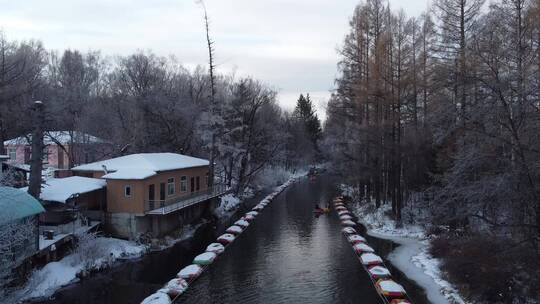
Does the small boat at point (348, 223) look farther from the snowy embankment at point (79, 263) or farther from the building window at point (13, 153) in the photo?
the building window at point (13, 153)

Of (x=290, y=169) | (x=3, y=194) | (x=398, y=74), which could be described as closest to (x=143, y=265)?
(x=3, y=194)

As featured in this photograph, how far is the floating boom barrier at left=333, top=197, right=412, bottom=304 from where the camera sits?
18.5 m

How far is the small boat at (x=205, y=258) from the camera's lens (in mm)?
24141

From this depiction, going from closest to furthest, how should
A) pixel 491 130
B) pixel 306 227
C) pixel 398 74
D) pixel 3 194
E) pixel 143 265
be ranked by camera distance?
pixel 491 130 → pixel 3 194 → pixel 143 265 → pixel 398 74 → pixel 306 227

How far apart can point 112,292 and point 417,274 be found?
1411cm

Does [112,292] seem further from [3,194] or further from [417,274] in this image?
→ [417,274]

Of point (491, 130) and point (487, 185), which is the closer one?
point (487, 185)

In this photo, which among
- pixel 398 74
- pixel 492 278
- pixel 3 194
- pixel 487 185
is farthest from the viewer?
pixel 398 74

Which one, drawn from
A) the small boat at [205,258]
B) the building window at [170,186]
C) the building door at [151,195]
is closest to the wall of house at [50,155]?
the building window at [170,186]

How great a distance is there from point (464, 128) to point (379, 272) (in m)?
8.51

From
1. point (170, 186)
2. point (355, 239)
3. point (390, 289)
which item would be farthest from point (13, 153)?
point (390, 289)

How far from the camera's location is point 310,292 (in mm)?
20156

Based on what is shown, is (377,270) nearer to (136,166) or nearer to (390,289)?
(390,289)

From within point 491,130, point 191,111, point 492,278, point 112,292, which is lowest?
point 112,292
